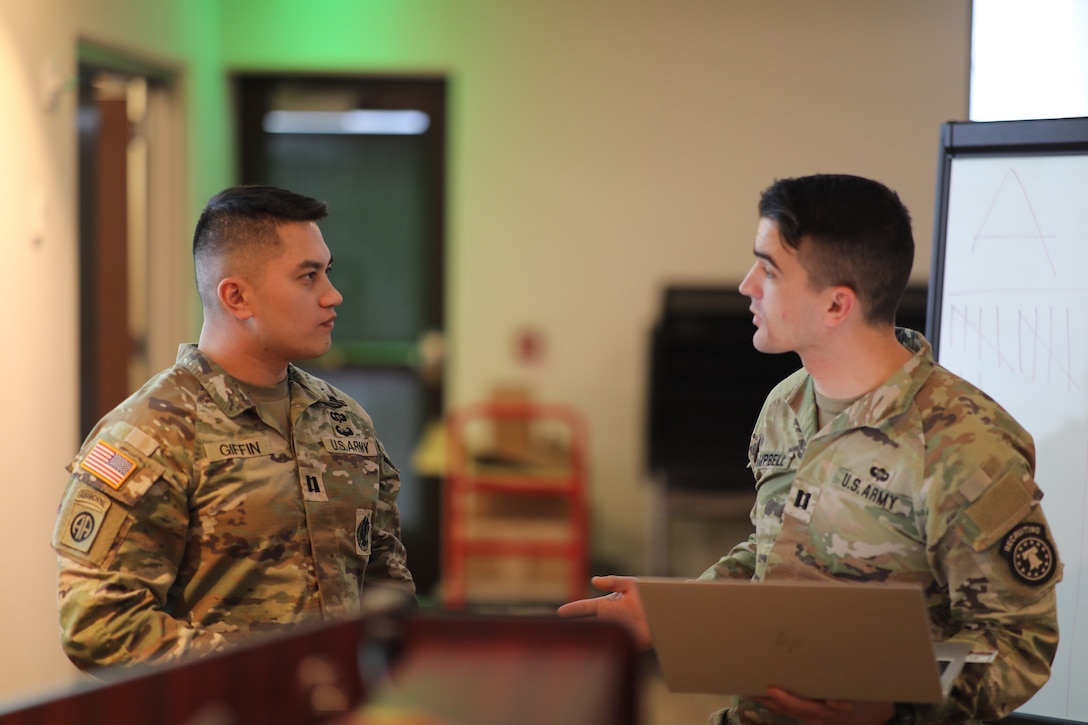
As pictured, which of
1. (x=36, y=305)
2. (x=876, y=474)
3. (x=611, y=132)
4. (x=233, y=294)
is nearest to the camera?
(x=876, y=474)

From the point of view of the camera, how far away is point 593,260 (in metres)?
4.97

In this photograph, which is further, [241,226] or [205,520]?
[241,226]

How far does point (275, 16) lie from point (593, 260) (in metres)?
1.81

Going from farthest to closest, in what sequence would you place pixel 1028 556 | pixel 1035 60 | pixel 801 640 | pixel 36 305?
pixel 36 305 < pixel 1035 60 < pixel 1028 556 < pixel 801 640

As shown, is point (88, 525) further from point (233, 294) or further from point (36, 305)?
point (36, 305)

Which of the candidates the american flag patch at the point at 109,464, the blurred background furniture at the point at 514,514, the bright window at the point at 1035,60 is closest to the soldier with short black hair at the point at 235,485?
the american flag patch at the point at 109,464

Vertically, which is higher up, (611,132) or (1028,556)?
(611,132)

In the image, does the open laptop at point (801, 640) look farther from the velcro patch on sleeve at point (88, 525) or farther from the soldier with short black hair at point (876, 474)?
the velcro patch on sleeve at point (88, 525)

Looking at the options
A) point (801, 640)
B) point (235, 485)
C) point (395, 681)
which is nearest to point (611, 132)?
point (235, 485)

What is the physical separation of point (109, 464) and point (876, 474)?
1.14m

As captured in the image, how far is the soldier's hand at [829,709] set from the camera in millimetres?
1407

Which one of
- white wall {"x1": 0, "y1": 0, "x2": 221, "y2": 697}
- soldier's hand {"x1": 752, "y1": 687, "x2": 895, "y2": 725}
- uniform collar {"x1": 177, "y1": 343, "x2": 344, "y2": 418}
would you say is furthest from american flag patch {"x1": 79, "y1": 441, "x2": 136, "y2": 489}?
white wall {"x1": 0, "y1": 0, "x2": 221, "y2": 697}

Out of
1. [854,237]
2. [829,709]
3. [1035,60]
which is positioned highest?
[1035,60]

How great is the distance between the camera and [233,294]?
1.93 meters
